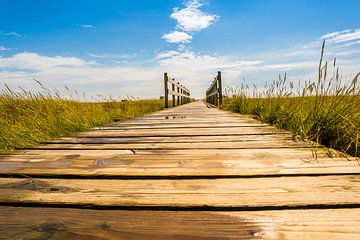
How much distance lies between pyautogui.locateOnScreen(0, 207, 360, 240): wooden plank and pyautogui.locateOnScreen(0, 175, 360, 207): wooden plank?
0.06 m

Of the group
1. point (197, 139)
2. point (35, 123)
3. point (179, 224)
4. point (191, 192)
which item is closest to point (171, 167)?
point (191, 192)

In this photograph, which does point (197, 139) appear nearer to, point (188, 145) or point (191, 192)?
point (188, 145)

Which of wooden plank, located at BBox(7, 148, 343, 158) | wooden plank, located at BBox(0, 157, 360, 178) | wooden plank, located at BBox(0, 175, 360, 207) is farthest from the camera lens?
wooden plank, located at BBox(7, 148, 343, 158)

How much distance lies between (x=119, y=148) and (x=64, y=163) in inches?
18.6

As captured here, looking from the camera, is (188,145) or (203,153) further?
(188,145)

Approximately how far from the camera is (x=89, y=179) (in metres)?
1.15

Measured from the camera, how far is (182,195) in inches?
36.4

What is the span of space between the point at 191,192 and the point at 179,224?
23cm

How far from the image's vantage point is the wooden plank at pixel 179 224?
677 millimetres

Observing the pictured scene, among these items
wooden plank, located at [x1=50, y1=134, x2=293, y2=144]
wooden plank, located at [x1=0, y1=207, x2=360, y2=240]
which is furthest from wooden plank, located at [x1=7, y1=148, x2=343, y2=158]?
wooden plank, located at [x1=0, y1=207, x2=360, y2=240]

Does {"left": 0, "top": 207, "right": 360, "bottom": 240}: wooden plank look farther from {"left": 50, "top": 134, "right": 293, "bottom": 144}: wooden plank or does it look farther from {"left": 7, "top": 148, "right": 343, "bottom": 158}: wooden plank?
{"left": 50, "top": 134, "right": 293, "bottom": 144}: wooden plank

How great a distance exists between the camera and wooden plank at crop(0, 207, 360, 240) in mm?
677

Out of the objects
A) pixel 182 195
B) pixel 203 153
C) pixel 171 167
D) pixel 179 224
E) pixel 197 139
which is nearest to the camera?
pixel 179 224

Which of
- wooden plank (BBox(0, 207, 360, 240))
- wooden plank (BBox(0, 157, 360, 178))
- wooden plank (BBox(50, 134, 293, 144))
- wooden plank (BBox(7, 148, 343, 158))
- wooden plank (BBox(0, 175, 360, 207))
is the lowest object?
wooden plank (BBox(0, 207, 360, 240))
